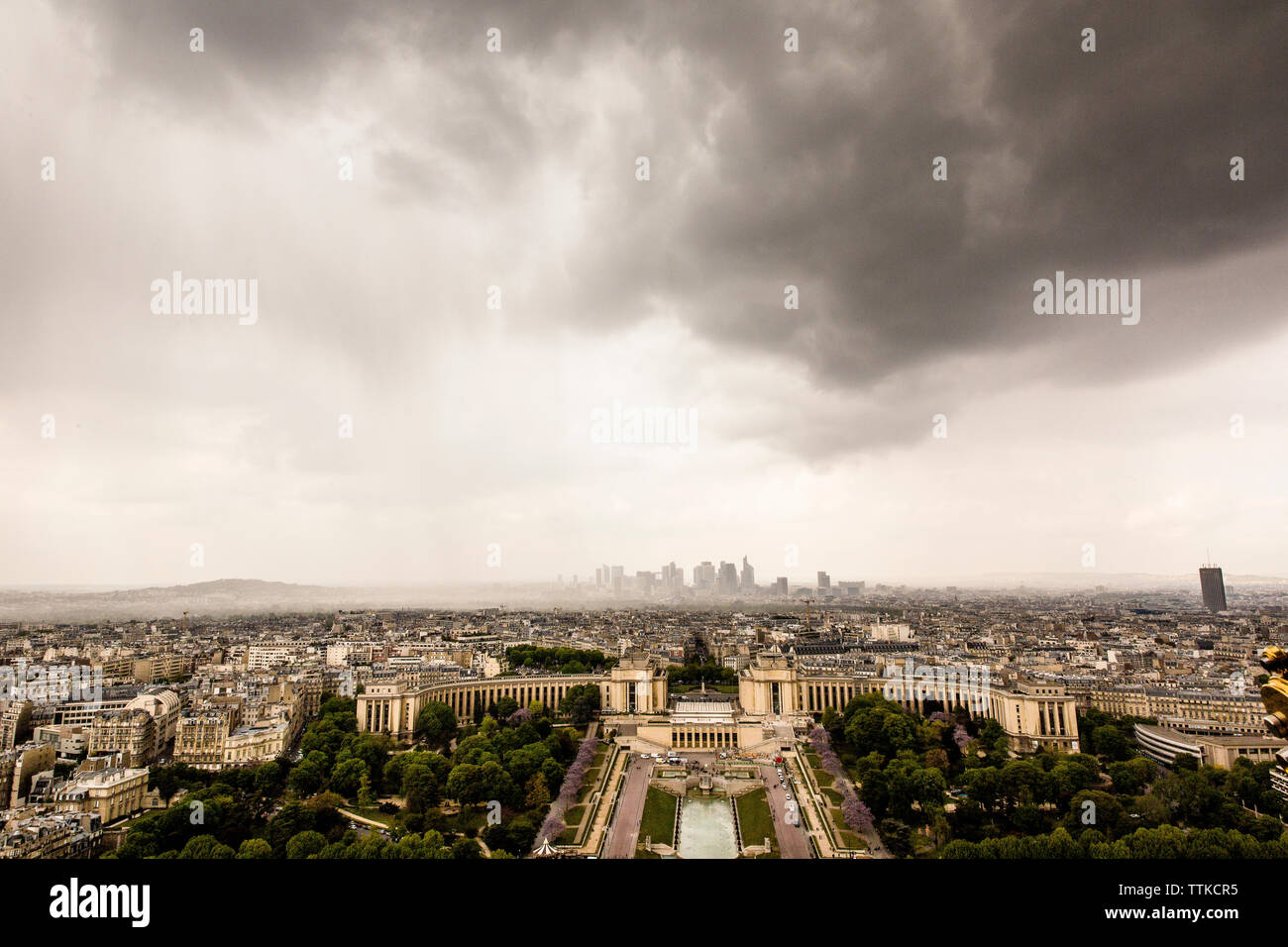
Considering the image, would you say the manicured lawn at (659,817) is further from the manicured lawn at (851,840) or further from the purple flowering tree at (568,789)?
the manicured lawn at (851,840)

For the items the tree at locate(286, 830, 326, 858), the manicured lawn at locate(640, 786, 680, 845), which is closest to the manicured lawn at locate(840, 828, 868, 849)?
the manicured lawn at locate(640, 786, 680, 845)

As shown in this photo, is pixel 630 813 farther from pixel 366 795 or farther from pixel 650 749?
pixel 650 749

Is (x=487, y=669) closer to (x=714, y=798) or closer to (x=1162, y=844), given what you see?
(x=714, y=798)

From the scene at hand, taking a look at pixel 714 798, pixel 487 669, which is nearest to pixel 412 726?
pixel 487 669

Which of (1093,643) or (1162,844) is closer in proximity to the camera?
(1162,844)

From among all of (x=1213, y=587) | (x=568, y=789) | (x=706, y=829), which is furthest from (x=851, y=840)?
(x=1213, y=587)

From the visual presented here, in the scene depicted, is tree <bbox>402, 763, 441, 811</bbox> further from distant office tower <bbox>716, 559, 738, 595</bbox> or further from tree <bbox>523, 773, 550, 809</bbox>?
distant office tower <bbox>716, 559, 738, 595</bbox>
